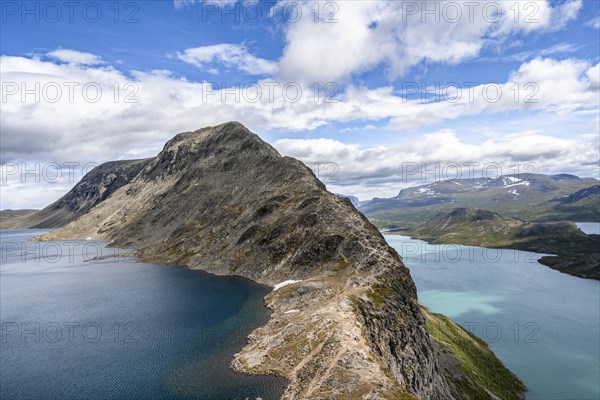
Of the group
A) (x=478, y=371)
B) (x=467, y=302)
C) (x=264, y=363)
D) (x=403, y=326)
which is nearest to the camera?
(x=264, y=363)

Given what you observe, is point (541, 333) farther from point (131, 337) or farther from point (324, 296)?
point (131, 337)

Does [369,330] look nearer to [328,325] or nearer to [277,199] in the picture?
[328,325]

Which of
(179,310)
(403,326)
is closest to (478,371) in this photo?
(403,326)

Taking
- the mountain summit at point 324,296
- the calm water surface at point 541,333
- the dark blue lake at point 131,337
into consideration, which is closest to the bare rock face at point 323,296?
the mountain summit at point 324,296

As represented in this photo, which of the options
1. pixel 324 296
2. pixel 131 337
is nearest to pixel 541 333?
pixel 324 296

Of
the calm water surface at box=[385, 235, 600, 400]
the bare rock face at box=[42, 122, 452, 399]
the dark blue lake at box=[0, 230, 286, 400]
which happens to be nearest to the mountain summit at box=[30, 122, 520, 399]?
the bare rock face at box=[42, 122, 452, 399]

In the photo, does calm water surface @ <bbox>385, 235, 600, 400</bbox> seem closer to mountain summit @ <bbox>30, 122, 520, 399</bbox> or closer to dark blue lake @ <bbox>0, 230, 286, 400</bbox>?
mountain summit @ <bbox>30, 122, 520, 399</bbox>

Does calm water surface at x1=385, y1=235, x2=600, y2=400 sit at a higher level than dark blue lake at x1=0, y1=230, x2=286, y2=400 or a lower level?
lower

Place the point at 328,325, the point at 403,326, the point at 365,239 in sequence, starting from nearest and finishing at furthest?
the point at 328,325
the point at 403,326
the point at 365,239
